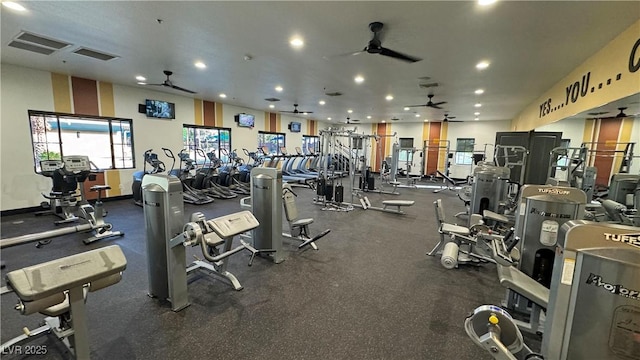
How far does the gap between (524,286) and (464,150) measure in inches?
497

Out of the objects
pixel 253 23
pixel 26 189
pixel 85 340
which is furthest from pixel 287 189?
pixel 26 189

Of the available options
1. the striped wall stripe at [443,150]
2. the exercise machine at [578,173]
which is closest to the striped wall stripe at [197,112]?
the exercise machine at [578,173]

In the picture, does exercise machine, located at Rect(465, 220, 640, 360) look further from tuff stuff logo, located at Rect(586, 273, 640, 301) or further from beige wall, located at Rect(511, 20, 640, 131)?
beige wall, located at Rect(511, 20, 640, 131)

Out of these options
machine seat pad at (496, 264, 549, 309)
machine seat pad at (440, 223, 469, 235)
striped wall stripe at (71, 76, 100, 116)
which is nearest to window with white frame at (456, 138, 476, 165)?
machine seat pad at (440, 223, 469, 235)

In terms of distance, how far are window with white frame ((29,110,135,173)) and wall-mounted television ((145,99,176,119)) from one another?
0.58m

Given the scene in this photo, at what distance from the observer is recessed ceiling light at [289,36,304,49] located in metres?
3.59

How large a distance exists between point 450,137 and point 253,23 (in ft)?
40.9

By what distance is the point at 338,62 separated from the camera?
457 cm

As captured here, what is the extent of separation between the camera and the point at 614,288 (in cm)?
123

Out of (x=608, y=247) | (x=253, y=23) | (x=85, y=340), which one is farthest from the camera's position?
(x=253, y=23)

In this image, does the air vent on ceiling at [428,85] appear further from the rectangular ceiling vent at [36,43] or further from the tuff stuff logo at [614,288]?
the rectangular ceiling vent at [36,43]

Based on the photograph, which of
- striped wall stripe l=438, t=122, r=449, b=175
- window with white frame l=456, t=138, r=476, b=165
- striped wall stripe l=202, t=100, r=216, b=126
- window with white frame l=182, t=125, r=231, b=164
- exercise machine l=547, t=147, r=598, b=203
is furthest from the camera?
striped wall stripe l=438, t=122, r=449, b=175

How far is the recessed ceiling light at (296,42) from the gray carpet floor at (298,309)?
297cm

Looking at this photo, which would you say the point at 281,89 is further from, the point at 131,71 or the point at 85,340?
the point at 85,340
